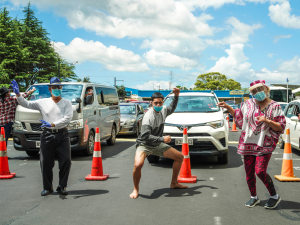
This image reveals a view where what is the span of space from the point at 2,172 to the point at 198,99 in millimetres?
5177

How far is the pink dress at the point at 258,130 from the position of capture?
4.20m

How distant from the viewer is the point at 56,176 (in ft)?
21.5

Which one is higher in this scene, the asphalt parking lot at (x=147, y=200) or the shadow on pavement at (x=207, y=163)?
the asphalt parking lot at (x=147, y=200)

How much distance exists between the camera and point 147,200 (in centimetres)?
479

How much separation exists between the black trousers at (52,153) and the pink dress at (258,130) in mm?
2824

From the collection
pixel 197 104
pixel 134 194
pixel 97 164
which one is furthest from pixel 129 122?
pixel 134 194

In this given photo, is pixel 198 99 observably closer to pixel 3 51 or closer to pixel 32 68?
pixel 3 51

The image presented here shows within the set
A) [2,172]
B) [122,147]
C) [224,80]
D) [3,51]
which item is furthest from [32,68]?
[224,80]

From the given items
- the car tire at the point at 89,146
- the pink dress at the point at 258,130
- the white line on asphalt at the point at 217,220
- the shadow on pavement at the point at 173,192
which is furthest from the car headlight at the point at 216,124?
the car tire at the point at 89,146

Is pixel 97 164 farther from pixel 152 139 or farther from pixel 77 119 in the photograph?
pixel 77 119

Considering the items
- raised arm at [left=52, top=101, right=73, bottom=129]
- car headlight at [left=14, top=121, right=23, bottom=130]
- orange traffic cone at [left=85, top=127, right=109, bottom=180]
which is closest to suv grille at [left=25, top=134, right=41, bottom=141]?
car headlight at [left=14, top=121, right=23, bottom=130]

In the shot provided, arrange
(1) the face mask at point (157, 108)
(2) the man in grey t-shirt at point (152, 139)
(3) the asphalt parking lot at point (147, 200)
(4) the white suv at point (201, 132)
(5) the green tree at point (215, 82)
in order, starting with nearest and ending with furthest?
(3) the asphalt parking lot at point (147, 200) < (2) the man in grey t-shirt at point (152, 139) < (1) the face mask at point (157, 108) < (4) the white suv at point (201, 132) < (5) the green tree at point (215, 82)

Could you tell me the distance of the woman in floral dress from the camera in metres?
4.19

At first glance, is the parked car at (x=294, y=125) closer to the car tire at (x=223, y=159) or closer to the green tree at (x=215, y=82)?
the car tire at (x=223, y=159)
